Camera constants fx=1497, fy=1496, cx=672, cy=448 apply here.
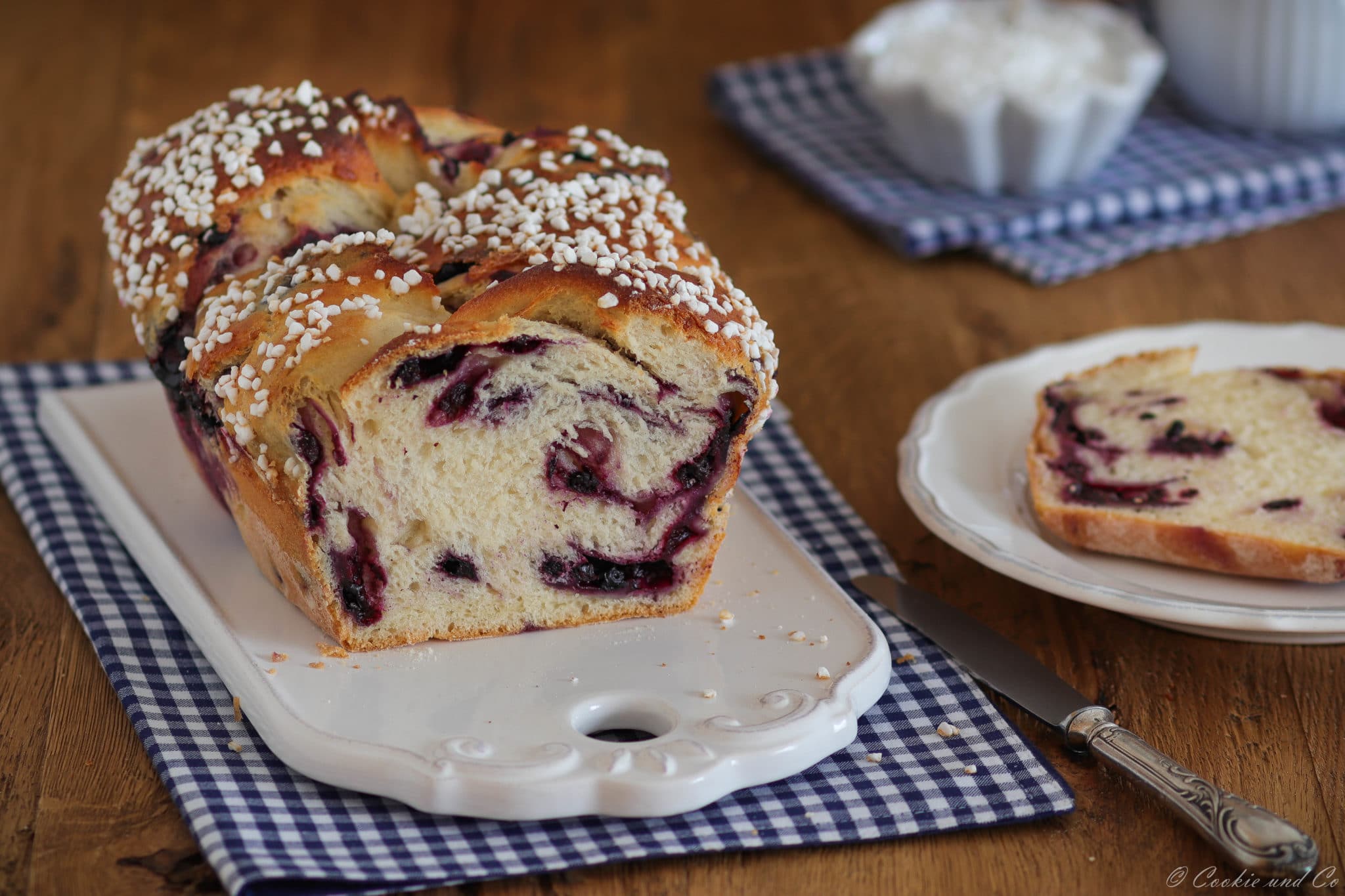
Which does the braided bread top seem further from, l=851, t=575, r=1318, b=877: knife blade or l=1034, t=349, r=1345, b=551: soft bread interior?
l=1034, t=349, r=1345, b=551: soft bread interior

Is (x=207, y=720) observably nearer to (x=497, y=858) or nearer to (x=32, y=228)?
(x=497, y=858)

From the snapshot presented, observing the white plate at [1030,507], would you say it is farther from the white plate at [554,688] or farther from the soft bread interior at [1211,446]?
the white plate at [554,688]

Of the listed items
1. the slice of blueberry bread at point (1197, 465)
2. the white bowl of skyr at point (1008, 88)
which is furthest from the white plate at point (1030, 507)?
the white bowl of skyr at point (1008, 88)

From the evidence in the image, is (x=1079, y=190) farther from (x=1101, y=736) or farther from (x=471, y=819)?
(x=471, y=819)

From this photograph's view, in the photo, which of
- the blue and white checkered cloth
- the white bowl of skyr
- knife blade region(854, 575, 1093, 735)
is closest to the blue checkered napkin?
knife blade region(854, 575, 1093, 735)

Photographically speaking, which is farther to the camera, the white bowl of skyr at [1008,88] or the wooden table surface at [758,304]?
the white bowl of skyr at [1008,88]

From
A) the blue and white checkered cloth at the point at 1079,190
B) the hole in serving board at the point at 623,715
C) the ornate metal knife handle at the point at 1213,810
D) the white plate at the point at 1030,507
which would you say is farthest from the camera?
the blue and white checkered cloth at the point at 1079,190

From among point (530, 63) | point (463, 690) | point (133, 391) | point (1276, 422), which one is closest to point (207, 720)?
point (463, 690)
